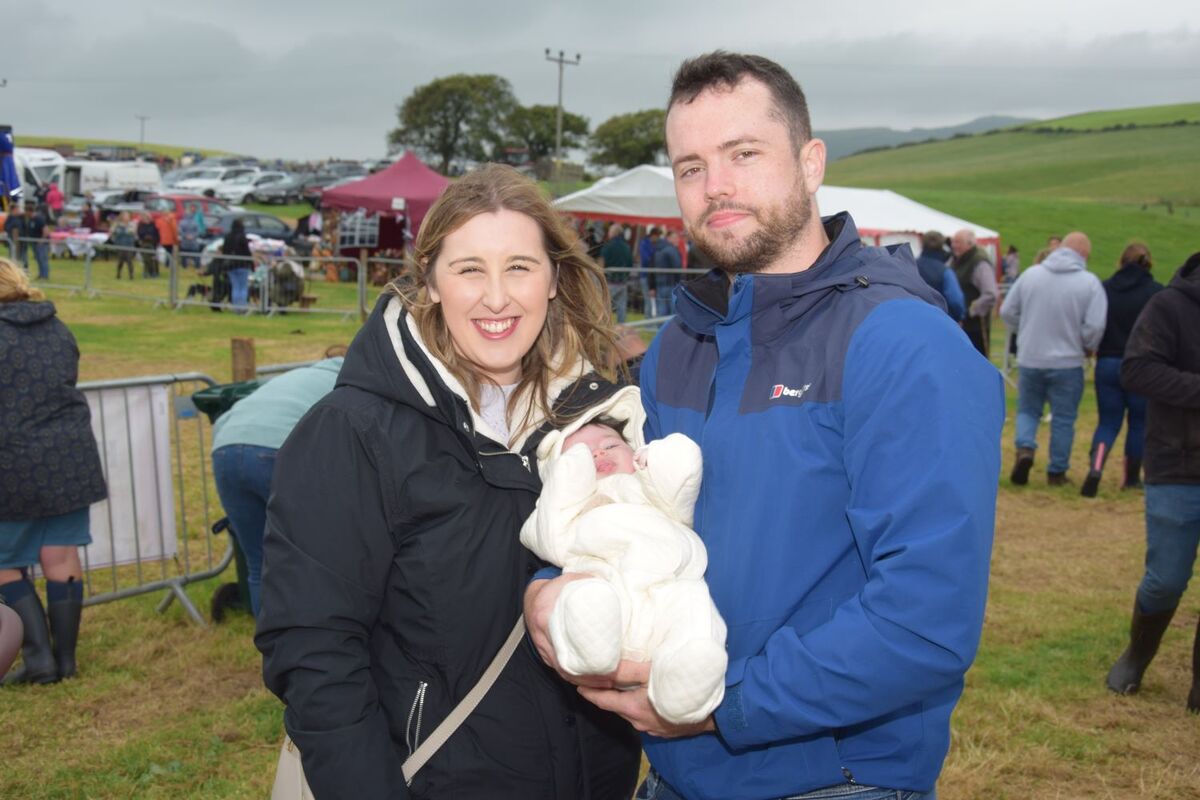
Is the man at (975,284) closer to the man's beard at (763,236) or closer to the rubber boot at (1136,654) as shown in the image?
the rubber boot at (1136,654)

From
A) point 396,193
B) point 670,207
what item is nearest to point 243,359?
point 670,207

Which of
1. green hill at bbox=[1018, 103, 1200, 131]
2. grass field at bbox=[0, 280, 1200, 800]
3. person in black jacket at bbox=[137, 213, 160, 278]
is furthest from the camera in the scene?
green hill at bbox=[1018, 103, 1200, 131]

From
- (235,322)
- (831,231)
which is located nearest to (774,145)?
(831,231)

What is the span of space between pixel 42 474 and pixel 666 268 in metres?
16.4

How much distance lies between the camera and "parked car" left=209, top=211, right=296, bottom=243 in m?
31.5

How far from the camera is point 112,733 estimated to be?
16.1 feet

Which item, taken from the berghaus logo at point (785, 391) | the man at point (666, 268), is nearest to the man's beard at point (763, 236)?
the berghaus logo at point (785, 391)

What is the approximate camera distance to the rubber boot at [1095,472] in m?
9.57

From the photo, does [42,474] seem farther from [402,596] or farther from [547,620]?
[547,620]

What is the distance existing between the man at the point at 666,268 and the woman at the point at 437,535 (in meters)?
16.2

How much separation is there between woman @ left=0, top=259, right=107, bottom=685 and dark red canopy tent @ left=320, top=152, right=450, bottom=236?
843 inches

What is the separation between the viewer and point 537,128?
278ft

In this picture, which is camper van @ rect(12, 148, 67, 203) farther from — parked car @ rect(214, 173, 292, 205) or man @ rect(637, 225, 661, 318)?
man @ rect(637, 225, 661, 318)

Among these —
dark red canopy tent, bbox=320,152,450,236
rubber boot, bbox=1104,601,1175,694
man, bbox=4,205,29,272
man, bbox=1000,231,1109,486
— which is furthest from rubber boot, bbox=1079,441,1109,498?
man, bbox=4,205,29,272
